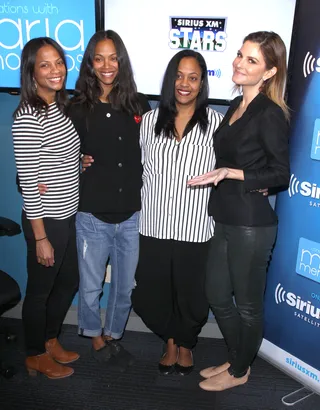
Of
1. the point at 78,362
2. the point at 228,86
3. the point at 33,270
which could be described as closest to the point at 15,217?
the point at 33,270

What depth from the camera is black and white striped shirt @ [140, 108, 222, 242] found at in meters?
2.22

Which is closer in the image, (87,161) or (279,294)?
(87,161)

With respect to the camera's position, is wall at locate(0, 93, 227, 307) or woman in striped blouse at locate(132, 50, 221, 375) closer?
woman in striped blouse at locate(132, 50, 221, 375)

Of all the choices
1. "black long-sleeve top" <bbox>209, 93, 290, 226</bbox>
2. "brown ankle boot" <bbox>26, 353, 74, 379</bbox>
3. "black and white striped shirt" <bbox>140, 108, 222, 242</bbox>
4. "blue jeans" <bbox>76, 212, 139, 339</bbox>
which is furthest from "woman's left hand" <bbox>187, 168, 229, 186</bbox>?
"brown ankle boot" <bbox>26, 353, 74, 379</bbox>

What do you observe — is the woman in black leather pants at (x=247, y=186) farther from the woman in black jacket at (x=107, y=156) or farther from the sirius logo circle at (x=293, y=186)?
the woman in black jacket at (x=107, y=156)

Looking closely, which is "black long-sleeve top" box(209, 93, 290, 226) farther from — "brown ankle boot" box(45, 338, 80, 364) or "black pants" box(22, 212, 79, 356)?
"brown ankle boot" box(45, 338, 80, 364)

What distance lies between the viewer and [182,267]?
239 centimetres

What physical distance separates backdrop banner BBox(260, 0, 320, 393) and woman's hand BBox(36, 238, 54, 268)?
3.86ft

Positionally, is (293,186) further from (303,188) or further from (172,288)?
(172,288)

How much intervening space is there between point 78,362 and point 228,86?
1801mm

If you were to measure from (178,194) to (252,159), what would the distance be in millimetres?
401

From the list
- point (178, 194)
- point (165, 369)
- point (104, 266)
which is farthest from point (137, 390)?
point (178, 194)

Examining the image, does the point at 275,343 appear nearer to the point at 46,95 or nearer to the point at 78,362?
the point at 78,362

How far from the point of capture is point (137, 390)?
2.51 metres
